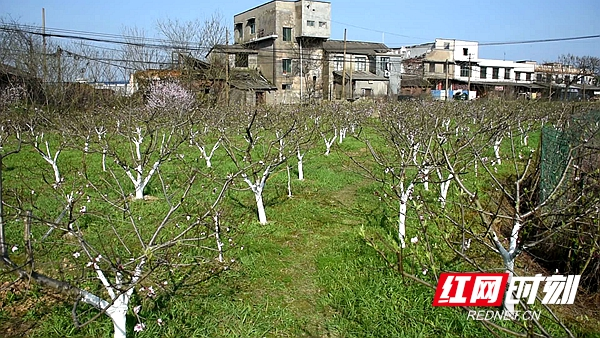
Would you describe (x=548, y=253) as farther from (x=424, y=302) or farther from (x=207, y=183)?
(x=207, y=183)

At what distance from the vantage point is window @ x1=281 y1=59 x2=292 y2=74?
40.2 meters

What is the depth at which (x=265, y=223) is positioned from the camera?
7.04m

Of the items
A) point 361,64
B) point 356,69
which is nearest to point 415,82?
point 361,64

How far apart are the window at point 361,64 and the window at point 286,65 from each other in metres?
7.45

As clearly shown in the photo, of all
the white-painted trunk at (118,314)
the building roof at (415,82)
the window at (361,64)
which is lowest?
the white-painted trunk at (118,314)

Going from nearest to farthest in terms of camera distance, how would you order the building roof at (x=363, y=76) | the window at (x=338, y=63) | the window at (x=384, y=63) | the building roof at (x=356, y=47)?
the building roof at (x=363, y=76)
the window at (x=338, y=63)
the building roof at (x=356, y=47)
the window at (x=384, y=63)

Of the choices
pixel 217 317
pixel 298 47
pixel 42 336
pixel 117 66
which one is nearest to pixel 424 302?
pixel 217 317

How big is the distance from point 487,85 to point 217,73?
3525 centimetres

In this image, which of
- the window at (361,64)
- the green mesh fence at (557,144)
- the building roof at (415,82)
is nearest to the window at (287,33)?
the window at (361,64)

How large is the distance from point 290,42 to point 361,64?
8117 mm

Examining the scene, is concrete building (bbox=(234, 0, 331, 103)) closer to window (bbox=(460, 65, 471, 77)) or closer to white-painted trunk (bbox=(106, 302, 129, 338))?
window (bbox=(460, 65, 471, 77))

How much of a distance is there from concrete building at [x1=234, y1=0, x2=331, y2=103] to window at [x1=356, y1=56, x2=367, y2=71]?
15.2 feet

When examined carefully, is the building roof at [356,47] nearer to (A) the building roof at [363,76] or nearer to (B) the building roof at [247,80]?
(A) the building roof at [363,76]

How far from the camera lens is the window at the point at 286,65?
1585 inches
